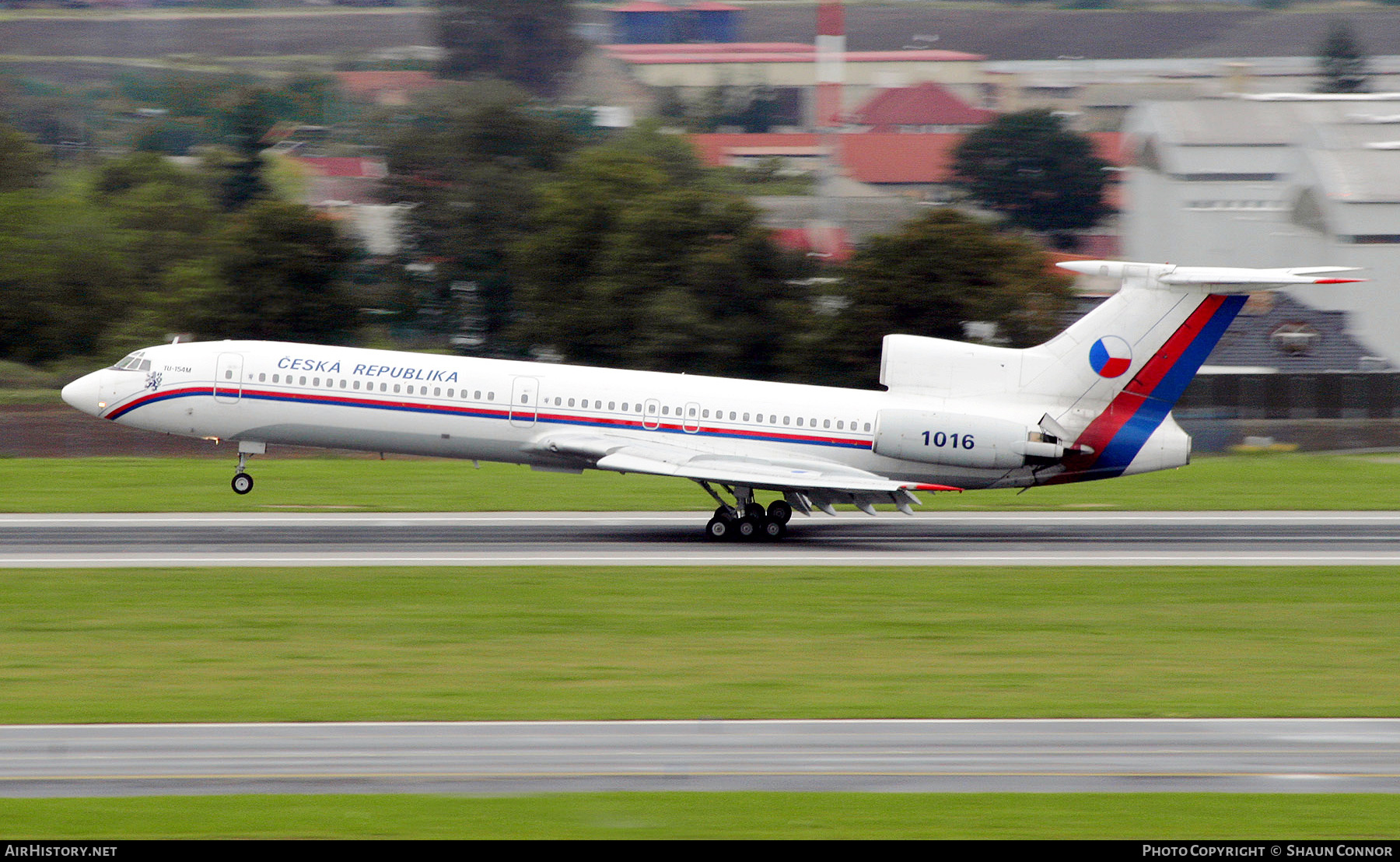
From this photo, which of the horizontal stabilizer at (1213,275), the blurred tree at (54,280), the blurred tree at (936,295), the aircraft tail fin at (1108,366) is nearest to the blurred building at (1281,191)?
the blurred tree at (936,295)

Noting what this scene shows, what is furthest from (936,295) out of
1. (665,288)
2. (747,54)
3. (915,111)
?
(747,54)

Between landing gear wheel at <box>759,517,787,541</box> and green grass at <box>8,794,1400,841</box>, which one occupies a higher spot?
landing gear wheel at <box>759,517,787,541</box>

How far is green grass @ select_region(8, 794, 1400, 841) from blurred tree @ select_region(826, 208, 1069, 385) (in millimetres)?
42489

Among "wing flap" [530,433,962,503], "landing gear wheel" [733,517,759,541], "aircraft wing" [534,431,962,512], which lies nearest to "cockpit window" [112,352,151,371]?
"wing flap" [530,433,962,503]

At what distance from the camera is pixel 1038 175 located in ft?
392

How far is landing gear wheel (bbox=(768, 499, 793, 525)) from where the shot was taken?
101 ft

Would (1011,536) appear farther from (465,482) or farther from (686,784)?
(686,784)

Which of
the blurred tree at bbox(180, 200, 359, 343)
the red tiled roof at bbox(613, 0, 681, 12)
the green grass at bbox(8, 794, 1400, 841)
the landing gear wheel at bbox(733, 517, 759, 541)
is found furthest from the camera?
the red tiled roof at bbox(613, 0, 681, 12)

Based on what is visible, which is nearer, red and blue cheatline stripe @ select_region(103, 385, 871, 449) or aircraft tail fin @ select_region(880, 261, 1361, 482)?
aircraft tail fin @ select_region(880, 261, 1361, 482)

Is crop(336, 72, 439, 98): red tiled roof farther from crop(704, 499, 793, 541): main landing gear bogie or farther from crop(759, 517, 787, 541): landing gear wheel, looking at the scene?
crop(759, 517, 787, 541): landing gear wheel

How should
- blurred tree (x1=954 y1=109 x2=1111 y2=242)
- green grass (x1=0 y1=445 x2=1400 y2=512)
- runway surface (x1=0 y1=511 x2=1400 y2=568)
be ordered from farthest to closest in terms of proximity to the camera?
1. blurred tree (x1=954 y1=109 x2=1111 y2=242)
2. green grass (x1=0 y1=445 x2=1400 y2=512)
3. runway surface (x1=0 y1=511 x2=1400 y2=568)

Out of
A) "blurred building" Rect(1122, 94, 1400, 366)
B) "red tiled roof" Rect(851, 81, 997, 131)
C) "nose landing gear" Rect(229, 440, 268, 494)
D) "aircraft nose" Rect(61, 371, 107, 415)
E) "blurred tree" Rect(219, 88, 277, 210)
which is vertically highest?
"red tiled roof" Rect(851, 81, 997, 131)

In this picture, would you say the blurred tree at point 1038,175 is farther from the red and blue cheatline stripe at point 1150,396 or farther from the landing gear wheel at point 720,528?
the landing gear wheel at point 720,528

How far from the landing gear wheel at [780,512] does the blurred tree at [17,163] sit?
2579 inches
